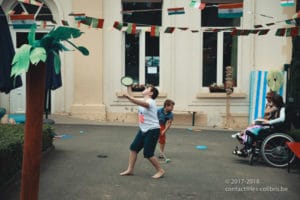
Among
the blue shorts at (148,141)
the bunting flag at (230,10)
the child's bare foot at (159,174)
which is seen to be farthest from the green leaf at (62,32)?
the bunting flag at (230,10)

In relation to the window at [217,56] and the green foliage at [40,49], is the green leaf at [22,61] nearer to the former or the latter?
the green foliage at [40,49]

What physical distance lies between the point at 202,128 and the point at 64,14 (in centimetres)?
536

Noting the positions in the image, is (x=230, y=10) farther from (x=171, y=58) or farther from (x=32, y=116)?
(x=32, y=116)

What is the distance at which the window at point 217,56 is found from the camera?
46.6ft

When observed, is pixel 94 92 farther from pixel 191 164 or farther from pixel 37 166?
pixel 37 166

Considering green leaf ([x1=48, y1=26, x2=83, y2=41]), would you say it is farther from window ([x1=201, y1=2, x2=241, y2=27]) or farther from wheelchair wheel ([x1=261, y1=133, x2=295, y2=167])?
window ([x1=201, y1=2, x2=241, y2=27])

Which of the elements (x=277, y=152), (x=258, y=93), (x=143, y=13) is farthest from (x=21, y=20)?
(x=258, y=93)

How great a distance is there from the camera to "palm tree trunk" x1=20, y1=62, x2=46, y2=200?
3256 mm

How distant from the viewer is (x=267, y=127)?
8.32m

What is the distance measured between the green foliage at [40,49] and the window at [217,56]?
423 inches

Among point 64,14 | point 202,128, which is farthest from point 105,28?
point 202,128

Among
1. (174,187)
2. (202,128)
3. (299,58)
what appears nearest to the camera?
(174,187)

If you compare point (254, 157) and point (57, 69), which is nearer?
point (57, 69)

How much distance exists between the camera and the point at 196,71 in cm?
1400
